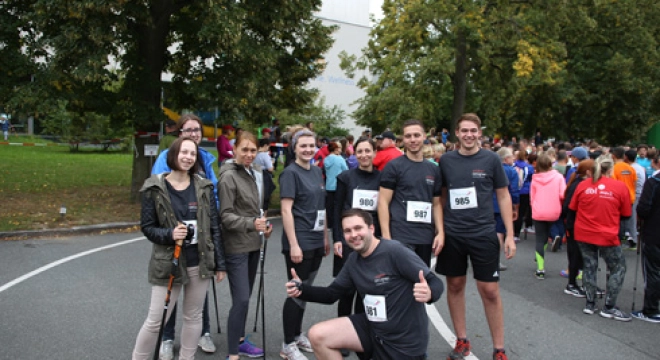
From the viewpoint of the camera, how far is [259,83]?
13.3 m

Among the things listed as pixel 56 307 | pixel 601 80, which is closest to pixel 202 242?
pixel 56 307

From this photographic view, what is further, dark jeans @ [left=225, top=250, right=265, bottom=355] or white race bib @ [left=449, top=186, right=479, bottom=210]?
white race bib @ [left=449, top=186, right=479, bottom=210]

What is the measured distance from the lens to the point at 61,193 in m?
15.4

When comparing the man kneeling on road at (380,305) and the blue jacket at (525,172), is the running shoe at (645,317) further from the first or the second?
the blue jacket at (525,172)

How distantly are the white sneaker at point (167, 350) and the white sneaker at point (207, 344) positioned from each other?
0.27 m

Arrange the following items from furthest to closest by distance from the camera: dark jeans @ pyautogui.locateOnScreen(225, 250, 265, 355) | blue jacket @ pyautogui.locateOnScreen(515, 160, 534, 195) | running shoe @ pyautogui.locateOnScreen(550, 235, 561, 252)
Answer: blue jacket @ pyautogui.locateOnScreen(515, 160, 534, 195) → running shoe @ pyautogui.locateOnScreen(550, 235, 561, 252) → dark jeans @ pyautogui.locateOnScreen(225, 250, 265, 355)

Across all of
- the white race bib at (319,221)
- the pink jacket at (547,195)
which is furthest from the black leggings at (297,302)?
the pink jacket at (547,195)

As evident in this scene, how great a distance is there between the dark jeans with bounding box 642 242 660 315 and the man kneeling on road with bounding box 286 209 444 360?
3.99m

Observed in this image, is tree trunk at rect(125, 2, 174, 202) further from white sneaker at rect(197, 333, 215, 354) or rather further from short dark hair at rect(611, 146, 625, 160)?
short dark hair at rect(611, 146, 625, 160)

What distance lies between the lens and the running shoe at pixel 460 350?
17.0 ft

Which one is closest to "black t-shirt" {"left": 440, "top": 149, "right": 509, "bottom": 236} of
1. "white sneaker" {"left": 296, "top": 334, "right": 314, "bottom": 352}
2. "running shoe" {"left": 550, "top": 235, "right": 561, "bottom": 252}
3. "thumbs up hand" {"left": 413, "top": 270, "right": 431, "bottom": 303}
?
"thumbs up hand" {"left": 413, "top": 270, "right": 431, "bottom": 303}

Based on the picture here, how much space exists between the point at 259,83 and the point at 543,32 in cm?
1507

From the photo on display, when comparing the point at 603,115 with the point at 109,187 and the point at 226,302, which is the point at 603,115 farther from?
the point at 226,302

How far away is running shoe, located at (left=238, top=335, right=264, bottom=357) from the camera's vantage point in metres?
5.14
